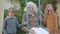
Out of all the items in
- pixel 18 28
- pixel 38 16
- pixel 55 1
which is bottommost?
pixel 18 28

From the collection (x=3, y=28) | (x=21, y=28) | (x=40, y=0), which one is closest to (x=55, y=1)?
(x=40, y=0)

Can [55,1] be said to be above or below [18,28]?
above

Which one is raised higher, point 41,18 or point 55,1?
point 55,1

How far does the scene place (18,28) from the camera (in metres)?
2.53

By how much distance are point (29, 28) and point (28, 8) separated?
26 centimetres

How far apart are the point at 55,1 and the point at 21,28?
1.86 ft

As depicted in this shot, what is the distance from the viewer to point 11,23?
2539mm

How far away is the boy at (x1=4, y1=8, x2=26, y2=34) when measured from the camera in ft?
8.27

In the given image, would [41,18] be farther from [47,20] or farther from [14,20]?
[14,20]

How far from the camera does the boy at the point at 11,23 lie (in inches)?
99.3

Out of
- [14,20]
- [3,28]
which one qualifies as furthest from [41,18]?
[3,28]

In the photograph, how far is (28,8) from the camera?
2510 mm

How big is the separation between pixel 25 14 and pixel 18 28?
0.69 feet

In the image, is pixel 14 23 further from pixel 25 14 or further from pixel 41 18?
pixel 41 18
